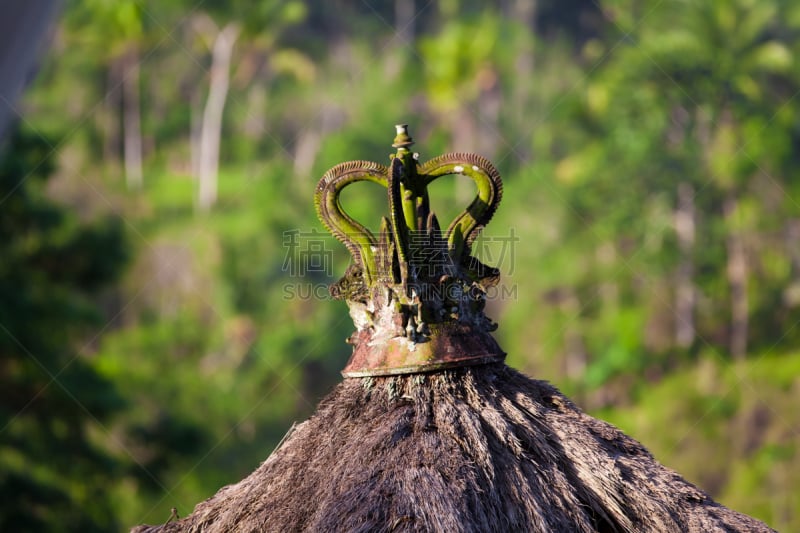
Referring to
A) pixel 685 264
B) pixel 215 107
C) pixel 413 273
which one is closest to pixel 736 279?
pixel 685 264

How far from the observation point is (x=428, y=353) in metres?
4.28

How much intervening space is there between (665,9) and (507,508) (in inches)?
1535

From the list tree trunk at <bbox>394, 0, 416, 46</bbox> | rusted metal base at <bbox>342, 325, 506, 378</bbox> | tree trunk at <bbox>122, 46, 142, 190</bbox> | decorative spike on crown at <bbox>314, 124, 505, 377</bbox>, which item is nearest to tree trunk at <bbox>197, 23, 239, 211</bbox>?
tree trunk at <bbox>122, 46, 142, 190</bbox>

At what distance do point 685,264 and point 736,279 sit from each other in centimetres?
172

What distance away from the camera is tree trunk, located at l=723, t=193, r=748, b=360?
35.7 m

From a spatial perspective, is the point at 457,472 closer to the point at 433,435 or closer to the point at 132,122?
the point at 433,435

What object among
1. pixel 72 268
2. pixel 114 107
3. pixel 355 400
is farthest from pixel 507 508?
pixel 114 107

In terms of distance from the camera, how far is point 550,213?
3900cm

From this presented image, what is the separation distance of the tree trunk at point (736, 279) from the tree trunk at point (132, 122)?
2422cm

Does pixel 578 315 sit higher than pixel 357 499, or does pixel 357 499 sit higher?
pixel 578 315

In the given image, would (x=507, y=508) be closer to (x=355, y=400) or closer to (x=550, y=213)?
(x=355, y=400)

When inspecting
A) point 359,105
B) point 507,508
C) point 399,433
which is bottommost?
point 507,508

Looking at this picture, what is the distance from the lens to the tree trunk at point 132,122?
158 feet

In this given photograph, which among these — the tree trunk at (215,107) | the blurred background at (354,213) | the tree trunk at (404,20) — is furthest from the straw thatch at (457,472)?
the tree trunk at (404,20)
